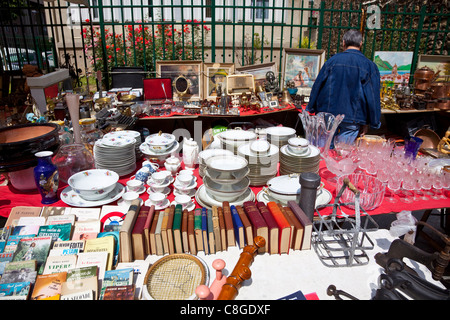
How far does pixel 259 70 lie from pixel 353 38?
163cm

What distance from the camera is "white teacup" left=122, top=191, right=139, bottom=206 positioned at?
2.01m

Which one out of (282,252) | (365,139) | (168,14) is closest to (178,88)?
(365,139)

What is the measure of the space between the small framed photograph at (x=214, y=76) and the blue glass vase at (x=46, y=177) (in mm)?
3022

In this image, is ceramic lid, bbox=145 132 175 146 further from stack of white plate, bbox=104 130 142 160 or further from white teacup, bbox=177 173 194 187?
white teacup, bbox=177 173 194 187

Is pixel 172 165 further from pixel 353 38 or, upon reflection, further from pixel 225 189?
pixel 353 38

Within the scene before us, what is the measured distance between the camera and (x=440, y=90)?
491 cm

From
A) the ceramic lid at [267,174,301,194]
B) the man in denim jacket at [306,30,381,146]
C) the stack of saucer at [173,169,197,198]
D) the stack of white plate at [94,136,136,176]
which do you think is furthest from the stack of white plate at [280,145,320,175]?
the man in denim jacket at [306,30,381,146]

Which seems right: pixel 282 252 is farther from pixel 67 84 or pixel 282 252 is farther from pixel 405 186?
pixel 67 84

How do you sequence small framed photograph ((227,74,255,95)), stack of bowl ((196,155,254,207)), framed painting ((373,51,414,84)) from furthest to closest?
framed painting ((373,51,414,84))
small framed photograph ((227,74,255,95))
stack of bowl ((196,155,254,207))

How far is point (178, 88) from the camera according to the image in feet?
15.1

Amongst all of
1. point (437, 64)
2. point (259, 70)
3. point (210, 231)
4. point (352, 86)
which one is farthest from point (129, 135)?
point (437, 64)

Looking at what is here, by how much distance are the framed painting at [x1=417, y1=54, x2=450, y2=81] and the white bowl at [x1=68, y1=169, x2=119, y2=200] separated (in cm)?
580

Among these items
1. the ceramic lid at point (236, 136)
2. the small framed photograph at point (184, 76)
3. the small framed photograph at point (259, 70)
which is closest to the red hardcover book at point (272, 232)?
the ceramic lid at point (236, 136)
